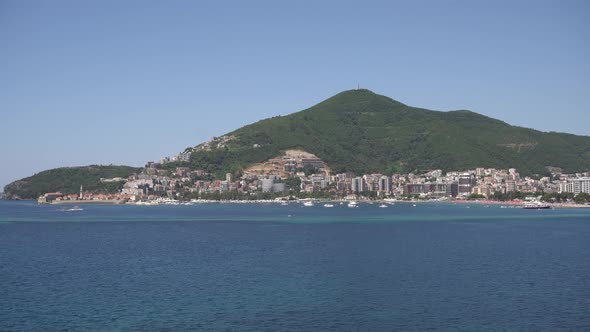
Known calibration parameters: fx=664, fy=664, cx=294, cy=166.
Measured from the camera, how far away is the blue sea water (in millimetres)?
25844

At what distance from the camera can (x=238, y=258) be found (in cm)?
4459

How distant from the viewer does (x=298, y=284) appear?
33.5m

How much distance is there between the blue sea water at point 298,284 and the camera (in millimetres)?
25844

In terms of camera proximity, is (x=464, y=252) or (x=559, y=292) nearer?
(x=559, y=292)

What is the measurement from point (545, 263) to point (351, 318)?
1981 cm

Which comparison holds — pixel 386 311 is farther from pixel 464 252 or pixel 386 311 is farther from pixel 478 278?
pixel 464 252

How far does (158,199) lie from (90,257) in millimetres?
141889

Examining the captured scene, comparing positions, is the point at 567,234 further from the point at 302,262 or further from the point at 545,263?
the point at 302,262

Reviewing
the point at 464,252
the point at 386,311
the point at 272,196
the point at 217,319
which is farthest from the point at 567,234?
the point at 272,196

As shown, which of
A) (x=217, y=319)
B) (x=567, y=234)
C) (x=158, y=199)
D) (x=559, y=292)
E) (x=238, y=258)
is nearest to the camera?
(x=217, y=319)

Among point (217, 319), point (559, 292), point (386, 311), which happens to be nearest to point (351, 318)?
point (386, 311)

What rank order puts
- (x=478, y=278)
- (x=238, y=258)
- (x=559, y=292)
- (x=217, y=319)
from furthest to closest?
(x=238, y=258) → (x=478, y=278) → (x=559, y=292) → (x=217, y=319)

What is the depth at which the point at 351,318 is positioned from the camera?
2614 centimetres

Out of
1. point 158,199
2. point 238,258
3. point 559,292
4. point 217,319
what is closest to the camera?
point 217,319
